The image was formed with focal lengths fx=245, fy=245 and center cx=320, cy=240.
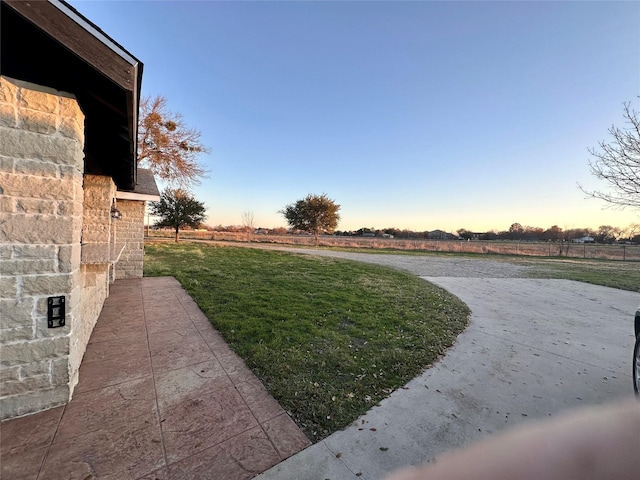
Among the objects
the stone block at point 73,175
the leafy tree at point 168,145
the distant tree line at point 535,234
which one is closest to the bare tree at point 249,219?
the leafy tree at point 168,145

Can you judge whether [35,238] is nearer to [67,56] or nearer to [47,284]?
[47,284]

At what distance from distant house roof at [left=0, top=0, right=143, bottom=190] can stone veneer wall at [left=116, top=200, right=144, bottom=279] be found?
654 cm

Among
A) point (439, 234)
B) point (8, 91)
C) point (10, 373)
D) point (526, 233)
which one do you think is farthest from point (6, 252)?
point (526, 233)

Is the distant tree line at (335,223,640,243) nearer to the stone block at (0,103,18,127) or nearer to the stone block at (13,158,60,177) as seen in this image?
the stone block at (13,158,60,177)

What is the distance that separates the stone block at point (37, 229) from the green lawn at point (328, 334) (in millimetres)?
2291

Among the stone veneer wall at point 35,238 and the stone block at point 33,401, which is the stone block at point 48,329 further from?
the stone block at point 33,401

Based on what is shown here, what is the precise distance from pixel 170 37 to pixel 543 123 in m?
15.3

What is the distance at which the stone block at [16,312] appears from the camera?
1.93 meters

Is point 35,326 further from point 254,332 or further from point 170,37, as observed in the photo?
point 170,37

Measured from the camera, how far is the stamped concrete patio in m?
1.65

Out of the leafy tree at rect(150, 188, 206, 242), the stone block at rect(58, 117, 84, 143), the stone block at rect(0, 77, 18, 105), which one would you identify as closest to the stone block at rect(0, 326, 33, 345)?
the stone block at rect(58, 117, 84, 143)

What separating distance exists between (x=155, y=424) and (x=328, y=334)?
2471 millimetres

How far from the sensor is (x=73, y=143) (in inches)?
83.2

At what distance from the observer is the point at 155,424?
2.04 metres
